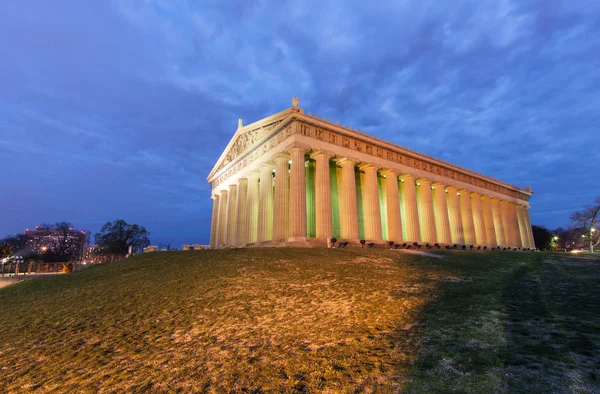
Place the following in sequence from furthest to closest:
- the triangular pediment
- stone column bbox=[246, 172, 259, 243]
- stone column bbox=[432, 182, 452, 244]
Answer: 1. stone column bbox=[432, 182, 452, 244]
2. stone column bbox=[246, 172, 259, 243]
3. the triangular pediment

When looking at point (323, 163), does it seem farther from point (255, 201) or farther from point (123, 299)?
point (123, 299)

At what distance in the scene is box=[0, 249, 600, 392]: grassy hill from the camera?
4.82m

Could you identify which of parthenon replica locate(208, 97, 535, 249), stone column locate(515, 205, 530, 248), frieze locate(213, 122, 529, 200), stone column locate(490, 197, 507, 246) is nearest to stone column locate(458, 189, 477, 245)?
parthenon replica locate(208, 97, 535, 249)

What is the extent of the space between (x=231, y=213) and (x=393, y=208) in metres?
23.7

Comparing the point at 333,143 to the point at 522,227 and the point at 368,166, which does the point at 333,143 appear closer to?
the point at 368,166

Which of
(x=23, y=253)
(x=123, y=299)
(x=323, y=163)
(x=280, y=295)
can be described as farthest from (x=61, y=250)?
(x=280, y=295)

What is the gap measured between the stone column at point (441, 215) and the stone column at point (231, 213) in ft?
97.1

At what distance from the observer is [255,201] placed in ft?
128

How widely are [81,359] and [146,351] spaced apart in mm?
1377

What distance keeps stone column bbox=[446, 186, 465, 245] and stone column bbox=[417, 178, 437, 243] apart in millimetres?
6305

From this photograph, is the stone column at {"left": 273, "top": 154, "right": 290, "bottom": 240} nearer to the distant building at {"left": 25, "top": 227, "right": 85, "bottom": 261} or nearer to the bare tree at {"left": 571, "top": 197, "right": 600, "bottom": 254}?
the bare tree at {"left": 571, "top": 197, "right": 600, "bottom": 254}

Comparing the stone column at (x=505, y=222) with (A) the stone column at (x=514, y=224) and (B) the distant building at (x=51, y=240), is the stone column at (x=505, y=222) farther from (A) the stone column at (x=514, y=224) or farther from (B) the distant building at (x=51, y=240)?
(B) the distant building at (x=51, y=240)

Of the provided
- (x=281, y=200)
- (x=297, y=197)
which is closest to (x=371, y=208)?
(x=297, y=197)

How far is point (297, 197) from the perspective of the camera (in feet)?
95.9
